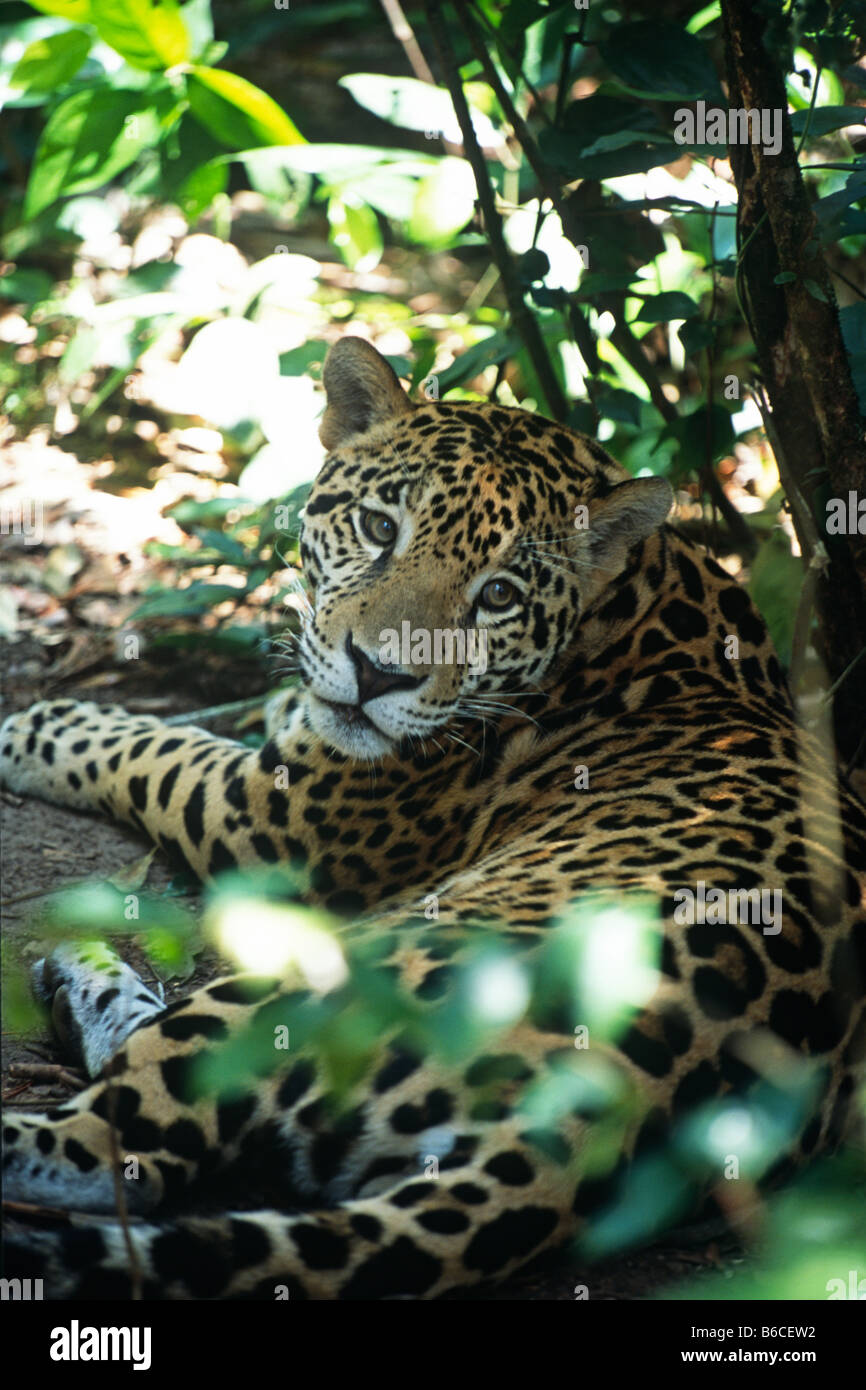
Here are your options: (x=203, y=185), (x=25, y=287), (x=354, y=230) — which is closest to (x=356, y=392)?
(x=354, y=230)

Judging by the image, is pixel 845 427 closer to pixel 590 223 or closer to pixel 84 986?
pixel 590 223

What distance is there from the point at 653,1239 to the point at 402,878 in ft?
5.52

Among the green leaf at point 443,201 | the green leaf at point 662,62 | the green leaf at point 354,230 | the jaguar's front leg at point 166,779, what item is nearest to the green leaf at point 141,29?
the green leaf at point 354,230

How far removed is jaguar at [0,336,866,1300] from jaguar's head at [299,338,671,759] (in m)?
0.01

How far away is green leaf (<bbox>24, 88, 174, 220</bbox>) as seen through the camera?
722 centimetres

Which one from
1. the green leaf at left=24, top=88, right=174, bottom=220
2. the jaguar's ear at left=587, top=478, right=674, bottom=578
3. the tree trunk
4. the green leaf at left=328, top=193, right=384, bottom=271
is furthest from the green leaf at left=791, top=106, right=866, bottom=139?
the green leaf at left=24, top=88, right=174, bottom=220

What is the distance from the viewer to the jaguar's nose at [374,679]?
14.4ft

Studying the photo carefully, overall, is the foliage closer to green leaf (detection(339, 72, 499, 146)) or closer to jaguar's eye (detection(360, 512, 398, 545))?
green leaf (detection(339, 72, 499, 146))

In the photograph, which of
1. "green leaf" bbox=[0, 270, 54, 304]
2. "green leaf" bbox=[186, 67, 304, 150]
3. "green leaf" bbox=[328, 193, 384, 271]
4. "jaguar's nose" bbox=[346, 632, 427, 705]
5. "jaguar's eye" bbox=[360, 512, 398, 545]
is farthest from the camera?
"green leaf" bbox=[0, 270, 54, 304]

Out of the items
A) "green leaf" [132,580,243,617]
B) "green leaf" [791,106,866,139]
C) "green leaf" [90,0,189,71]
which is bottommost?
"green leaf" [132,580,243,617]

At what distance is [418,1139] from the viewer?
3.13 metres

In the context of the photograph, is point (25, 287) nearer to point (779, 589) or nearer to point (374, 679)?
point (779, 589)
